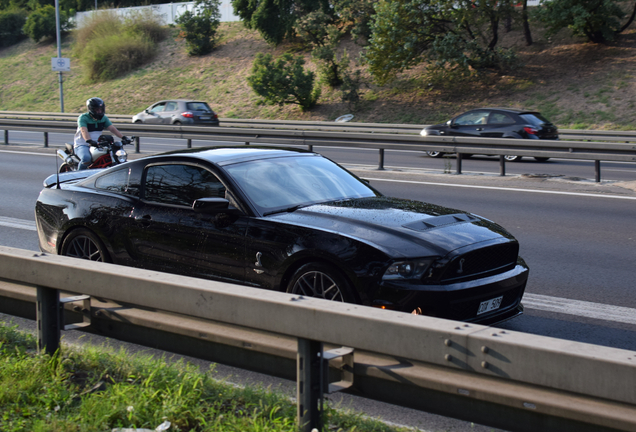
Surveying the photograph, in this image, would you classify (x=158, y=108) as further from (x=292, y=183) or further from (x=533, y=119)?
(x=292, y=183)

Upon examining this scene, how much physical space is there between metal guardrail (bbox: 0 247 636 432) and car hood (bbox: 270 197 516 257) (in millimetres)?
1620

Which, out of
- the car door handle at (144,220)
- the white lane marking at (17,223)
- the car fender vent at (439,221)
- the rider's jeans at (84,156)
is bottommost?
the white lane marking at (17,223)

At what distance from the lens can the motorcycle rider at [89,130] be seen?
1077 cm

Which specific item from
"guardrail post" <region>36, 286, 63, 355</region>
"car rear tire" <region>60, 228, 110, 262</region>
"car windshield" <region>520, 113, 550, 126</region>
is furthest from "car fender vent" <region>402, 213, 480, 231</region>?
"car windshield" <region>520, 113, 550, 126</region>

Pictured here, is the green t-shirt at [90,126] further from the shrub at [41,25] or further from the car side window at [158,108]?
the shrub at [41,25]

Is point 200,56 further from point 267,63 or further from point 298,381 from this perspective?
point 298,381

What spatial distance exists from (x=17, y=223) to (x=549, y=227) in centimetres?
750

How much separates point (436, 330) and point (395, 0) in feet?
106

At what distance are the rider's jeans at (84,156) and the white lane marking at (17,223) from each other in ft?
4.43

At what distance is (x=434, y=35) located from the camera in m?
32.6

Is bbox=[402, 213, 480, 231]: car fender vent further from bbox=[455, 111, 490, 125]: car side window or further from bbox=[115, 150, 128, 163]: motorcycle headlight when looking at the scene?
bbox=[455, 111, 490, 125]: car side window

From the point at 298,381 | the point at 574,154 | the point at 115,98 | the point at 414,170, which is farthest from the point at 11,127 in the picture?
the point at 115,98

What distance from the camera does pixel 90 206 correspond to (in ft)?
20.4

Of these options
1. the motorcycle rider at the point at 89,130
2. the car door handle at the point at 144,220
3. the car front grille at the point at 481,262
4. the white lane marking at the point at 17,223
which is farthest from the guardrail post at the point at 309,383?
the motorcycle rider at the point at 89,130
